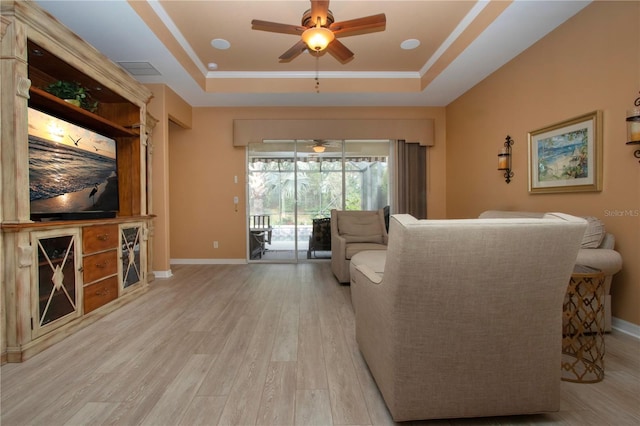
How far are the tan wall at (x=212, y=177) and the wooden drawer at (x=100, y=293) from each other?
89.1 inches

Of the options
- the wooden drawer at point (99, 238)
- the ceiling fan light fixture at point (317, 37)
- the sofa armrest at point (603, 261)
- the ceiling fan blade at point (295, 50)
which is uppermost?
the ceiling fan blade at point (295, 50)

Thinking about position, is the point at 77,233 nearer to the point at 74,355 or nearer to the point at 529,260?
the point at 74,355

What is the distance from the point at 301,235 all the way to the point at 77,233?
3.31 meters

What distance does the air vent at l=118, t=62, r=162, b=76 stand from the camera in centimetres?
346

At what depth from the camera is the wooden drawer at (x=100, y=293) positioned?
8.00ft

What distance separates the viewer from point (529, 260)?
109 centimetres

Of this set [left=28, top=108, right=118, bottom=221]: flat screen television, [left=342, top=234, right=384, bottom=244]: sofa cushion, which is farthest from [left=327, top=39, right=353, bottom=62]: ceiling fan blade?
[left=28, top=108, right=118, bottom=221]: flat screen television

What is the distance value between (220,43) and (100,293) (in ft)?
10.3

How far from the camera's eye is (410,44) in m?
3.65

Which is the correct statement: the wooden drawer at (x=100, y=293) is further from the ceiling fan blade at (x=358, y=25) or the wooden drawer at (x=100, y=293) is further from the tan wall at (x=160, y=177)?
the ceiling fan blade at (x=358, y=25)

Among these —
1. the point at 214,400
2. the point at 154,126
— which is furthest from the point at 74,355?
the point at 154,126

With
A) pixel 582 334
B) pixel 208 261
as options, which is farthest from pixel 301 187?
pixel 582 334

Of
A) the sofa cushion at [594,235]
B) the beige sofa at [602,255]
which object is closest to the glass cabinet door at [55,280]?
the beige sofa at [602,255]

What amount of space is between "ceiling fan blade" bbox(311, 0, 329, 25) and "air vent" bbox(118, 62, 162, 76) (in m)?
2.27
